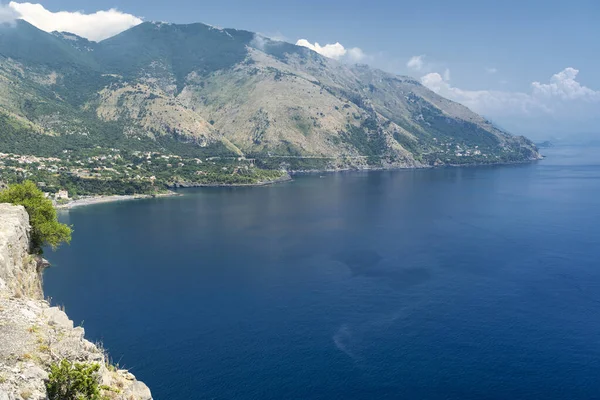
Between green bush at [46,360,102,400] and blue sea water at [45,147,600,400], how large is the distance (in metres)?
34.0

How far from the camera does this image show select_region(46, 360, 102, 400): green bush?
23.0 m

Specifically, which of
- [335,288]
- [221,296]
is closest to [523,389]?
[335,288]

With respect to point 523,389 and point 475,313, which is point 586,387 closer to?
point 523,389

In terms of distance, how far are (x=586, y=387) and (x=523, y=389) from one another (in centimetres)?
830

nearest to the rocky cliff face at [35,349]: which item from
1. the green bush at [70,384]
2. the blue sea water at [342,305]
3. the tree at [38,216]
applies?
the green bush at [70,384]

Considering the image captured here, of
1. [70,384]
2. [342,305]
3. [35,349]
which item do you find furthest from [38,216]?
[342,305]

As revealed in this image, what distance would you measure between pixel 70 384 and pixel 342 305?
61.6m

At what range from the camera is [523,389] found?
5691 cm

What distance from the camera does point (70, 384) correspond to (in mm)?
23109

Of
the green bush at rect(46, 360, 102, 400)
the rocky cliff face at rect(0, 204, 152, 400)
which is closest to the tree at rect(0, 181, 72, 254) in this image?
the rocky cliff face at rect(0, 204, 152, 400)

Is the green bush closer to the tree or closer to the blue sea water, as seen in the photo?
the blue sea water

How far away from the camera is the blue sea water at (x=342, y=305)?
58.9 metres

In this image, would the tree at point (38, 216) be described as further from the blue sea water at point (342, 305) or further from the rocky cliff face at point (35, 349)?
the blue sea water at point (342, 305)

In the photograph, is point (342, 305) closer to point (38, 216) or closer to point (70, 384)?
point (38, 216)
